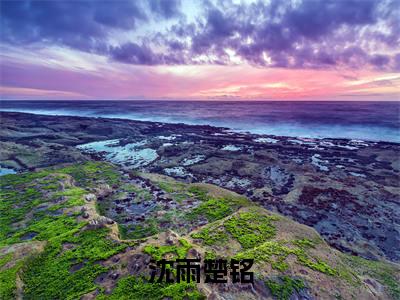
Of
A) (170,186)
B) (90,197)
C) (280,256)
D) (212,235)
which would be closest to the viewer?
(280,256)

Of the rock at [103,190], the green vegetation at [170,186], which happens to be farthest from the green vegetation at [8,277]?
the green vegetation at [170,186]

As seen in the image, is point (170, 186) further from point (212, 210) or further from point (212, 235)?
point (212, 235)

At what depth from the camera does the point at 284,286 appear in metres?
9.08

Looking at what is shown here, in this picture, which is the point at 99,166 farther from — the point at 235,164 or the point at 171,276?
the point at 171,276

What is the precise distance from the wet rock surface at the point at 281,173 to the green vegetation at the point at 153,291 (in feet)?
21.0

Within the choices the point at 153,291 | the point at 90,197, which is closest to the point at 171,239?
the point at 153,291

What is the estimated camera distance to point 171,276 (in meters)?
8.88

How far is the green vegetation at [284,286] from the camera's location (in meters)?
8.78

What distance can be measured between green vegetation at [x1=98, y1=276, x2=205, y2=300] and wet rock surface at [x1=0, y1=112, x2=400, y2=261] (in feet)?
21.0

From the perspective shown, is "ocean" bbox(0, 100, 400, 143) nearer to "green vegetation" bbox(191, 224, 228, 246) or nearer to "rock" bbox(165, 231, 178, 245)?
"green vegetation" bbox(191, 224, 228, 246)

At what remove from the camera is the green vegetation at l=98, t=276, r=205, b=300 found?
8.07 metres

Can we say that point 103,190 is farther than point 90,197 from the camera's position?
Yes

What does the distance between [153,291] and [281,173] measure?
22430 mm

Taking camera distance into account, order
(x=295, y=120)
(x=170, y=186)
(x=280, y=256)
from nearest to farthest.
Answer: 1. (x=280, y=256)
2. (x=170, y=186)
3. (x=295, y=120)
